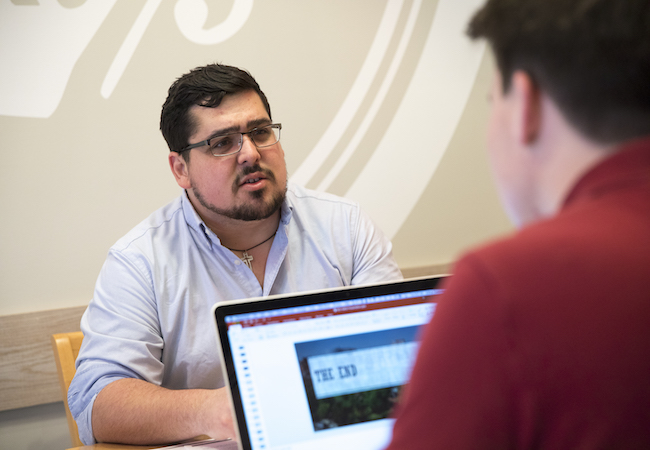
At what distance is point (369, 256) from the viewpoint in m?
1.58

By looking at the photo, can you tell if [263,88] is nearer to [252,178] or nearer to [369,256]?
[252,178]

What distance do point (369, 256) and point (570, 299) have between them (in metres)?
1.21

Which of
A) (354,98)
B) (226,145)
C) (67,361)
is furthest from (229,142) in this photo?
(354,98)

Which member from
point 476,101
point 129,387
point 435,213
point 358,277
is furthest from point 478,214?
point 129,387

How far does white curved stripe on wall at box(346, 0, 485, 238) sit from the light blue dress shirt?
2.57ft

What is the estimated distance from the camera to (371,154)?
241cm

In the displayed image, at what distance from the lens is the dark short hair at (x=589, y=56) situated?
0.41 m

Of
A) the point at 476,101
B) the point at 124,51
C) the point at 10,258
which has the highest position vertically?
the point at 124,51

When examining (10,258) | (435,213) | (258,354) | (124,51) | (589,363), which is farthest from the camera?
(435,213)

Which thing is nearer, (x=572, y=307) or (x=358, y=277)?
(x=572, y=307)

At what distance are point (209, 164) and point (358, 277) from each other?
1.74ft

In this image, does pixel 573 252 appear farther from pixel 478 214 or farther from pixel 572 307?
Result: pixel 478 214

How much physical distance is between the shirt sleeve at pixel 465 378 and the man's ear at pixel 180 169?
1.28 metres

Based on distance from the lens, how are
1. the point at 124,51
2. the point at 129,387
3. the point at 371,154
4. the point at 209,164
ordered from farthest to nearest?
the point at 371,154 < the point at 124,51 < the point at 209,164 < the point at 129,387
